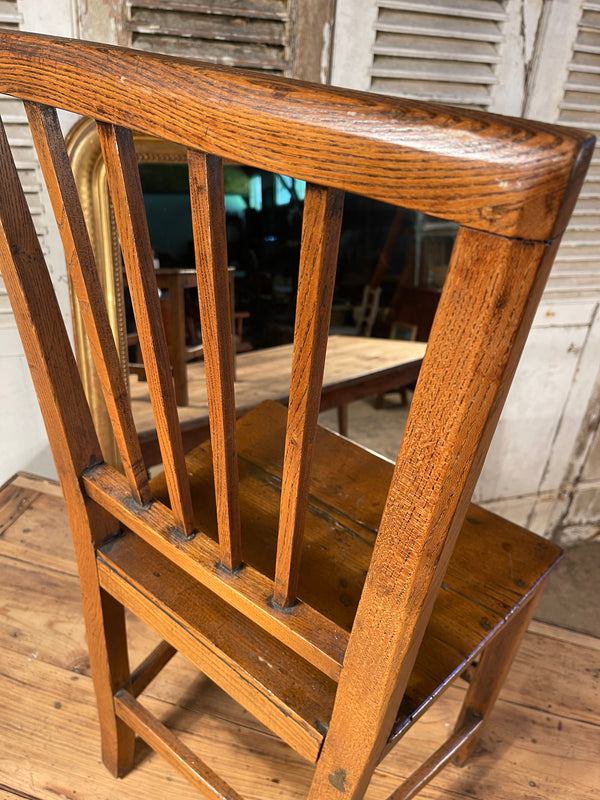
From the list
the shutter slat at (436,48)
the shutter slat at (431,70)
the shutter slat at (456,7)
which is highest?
the shutter slat at (456,7)

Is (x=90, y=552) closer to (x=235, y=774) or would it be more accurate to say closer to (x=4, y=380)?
(x=235, y=774)

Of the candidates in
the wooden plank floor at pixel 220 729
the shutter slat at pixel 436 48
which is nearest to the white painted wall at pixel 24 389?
the wooden plank floor at pixel 220 729

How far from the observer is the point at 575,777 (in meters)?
0.98

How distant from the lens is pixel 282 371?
1.87 m

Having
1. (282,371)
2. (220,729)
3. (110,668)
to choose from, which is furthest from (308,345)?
(282,371)

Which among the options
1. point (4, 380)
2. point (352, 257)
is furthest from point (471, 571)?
point (352, 257)

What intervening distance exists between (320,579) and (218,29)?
1172 mm

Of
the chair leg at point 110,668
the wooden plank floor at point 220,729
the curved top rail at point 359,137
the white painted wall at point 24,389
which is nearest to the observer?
the curved top rail at point 359,137

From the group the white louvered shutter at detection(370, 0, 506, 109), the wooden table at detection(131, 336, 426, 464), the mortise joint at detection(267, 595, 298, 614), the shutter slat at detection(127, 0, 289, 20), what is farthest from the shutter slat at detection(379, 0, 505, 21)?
the mortise joint at detection(267, 595, 298, 614)

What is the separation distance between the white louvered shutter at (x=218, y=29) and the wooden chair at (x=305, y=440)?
35.0 inches

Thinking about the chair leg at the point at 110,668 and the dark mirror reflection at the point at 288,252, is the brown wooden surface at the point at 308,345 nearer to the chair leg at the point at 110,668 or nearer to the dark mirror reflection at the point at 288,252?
the chair leg at the point at 110,668

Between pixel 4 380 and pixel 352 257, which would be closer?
pixel 4 380

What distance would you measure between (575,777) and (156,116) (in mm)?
1165

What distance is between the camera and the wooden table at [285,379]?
1674 millimetres
